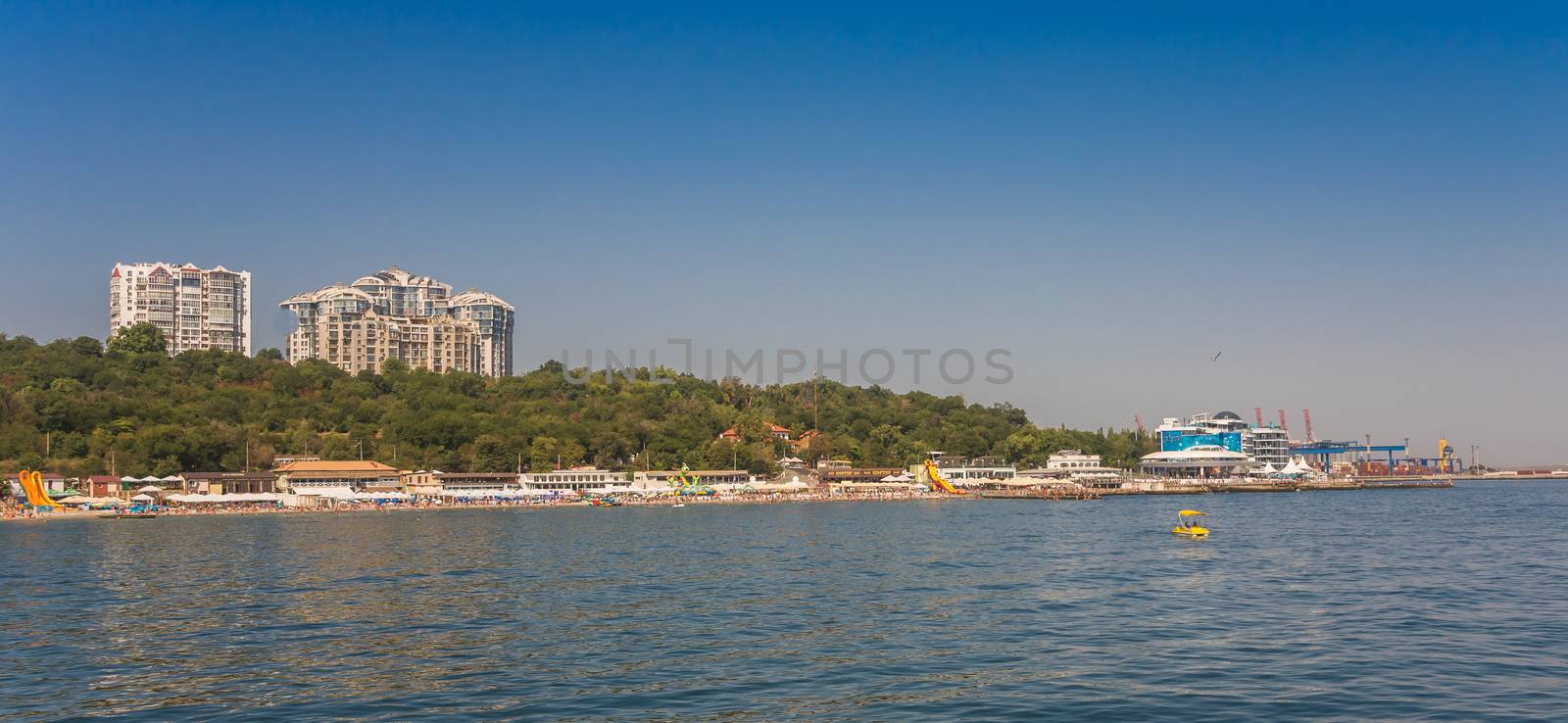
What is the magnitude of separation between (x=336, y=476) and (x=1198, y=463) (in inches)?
4187

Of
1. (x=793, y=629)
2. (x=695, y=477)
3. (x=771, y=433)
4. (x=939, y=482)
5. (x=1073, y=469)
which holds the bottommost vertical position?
(x=793, y=629)

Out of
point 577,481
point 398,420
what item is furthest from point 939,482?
point 398,420

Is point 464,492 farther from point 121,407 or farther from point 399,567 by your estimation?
point 399,567

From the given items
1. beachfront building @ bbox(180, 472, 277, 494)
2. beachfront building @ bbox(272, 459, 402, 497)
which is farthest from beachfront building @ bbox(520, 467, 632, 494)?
beachfront building @ bbox(180, 472, 277, 494)

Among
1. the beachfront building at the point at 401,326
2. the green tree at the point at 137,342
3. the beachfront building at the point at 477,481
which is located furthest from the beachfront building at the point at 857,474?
the green tree at the point at 137,342

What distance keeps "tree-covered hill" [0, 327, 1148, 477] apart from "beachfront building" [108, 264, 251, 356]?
32.2 m

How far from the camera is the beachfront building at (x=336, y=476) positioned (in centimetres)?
9906

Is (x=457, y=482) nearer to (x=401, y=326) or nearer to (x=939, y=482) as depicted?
(x=939, y=482)

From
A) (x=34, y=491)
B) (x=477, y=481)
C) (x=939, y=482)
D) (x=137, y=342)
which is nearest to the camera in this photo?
(x=34, y=491)

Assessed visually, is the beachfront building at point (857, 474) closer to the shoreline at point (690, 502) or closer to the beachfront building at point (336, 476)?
the shoreline at point (690, 502)

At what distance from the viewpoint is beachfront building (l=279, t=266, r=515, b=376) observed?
177m

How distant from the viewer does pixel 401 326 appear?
178m

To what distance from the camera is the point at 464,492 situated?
9919 cm

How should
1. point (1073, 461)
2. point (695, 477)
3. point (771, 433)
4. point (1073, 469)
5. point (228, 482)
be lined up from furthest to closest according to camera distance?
point (771, 433), point (1073, 461), point (1073, 469), point (695, 477), point (228, 482)
